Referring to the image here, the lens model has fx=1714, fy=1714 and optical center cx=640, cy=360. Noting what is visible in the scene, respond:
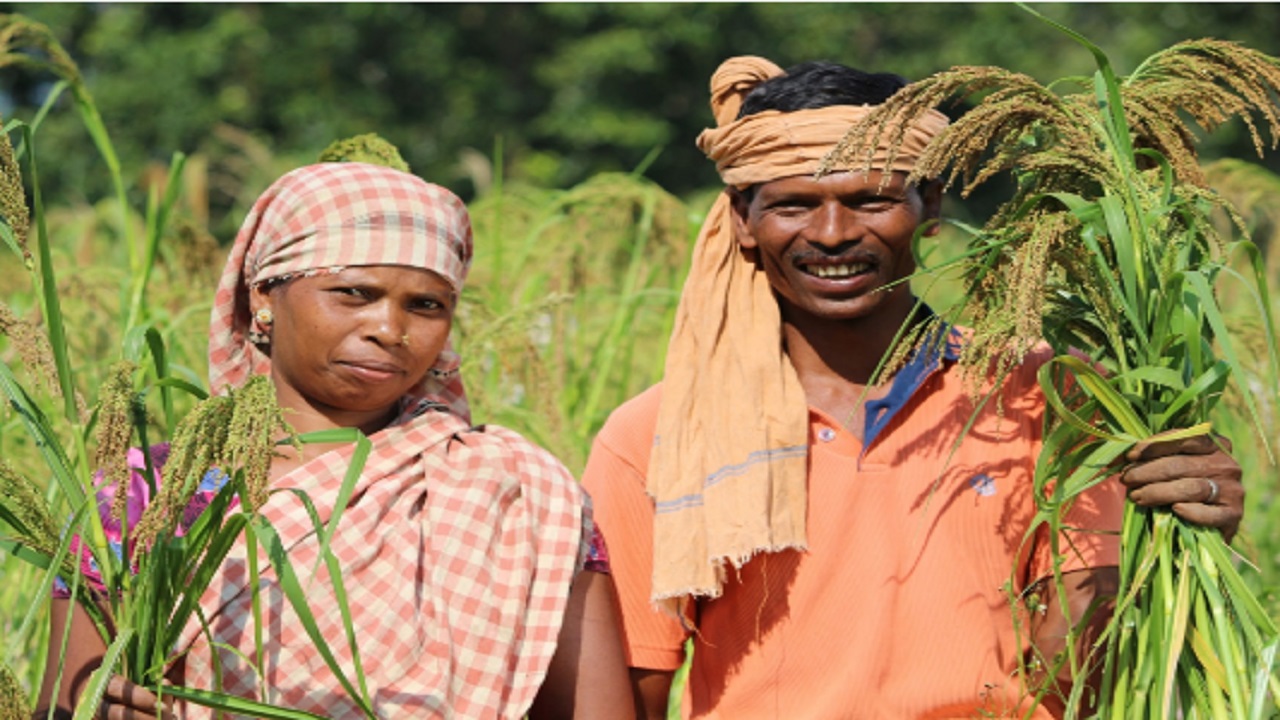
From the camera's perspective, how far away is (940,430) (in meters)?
2.98

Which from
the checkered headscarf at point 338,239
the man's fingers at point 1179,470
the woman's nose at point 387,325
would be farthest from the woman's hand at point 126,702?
the man's fingers at point 1179,470

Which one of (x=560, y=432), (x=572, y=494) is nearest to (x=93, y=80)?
(x=560, y=432)

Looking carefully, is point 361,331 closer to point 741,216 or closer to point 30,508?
point 30,508

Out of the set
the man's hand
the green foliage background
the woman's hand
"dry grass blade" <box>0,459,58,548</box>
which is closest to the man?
the man's hand

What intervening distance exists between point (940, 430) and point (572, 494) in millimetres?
656

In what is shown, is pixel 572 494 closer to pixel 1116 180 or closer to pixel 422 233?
pixel 422 233

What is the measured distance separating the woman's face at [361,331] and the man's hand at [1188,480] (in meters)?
1.12

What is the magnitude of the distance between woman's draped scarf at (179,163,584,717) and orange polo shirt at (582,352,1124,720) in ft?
0.96

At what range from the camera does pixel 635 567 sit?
308cm

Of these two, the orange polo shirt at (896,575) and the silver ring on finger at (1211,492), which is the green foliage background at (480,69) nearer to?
the orange polo shirt at (896,575)

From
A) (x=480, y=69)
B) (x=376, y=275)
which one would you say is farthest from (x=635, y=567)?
(x=480, y=69)

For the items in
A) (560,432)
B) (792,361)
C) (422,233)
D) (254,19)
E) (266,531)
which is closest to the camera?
(266,531)

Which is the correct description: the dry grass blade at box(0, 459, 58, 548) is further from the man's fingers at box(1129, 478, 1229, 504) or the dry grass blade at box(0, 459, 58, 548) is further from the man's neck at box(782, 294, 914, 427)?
the man's fingers at box(1129, 478, 1229, 504)

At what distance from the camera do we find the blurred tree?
1541 cm
